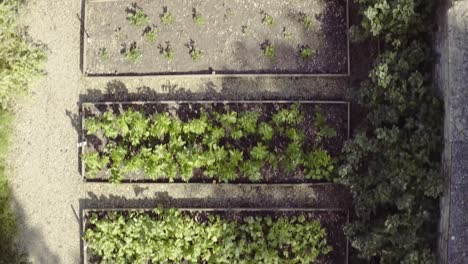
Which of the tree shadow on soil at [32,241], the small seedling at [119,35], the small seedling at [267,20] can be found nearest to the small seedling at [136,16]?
the small seedling at [119,35]

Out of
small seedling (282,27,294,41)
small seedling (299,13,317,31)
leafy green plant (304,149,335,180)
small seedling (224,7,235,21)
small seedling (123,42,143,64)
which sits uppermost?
small seedling (224,7,235,21)

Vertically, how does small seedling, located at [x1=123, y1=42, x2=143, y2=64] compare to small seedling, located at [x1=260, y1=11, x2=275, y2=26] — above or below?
below

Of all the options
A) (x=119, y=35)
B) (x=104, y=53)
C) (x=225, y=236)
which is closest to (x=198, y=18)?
(x=119, y=35)

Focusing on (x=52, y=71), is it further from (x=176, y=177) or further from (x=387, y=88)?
(x=387, y=88)

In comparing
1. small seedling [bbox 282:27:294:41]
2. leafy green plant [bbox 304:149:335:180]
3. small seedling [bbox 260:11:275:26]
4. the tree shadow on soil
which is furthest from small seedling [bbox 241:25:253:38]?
the tree shadow on soil

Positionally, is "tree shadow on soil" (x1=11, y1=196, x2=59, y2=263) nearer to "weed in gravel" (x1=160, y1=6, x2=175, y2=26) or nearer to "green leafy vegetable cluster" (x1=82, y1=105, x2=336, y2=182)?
"green leafy vegetable cluster" (x1=82, y1=105, x2=336, y2=182)

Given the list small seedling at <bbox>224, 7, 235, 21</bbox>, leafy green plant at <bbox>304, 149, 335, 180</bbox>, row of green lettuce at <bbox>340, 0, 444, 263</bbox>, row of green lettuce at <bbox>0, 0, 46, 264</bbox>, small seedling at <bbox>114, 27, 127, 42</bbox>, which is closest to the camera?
row of green lettuce at <bbox>340, 0, 444, 263</bbox>

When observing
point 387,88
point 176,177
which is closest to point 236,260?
point 176,177

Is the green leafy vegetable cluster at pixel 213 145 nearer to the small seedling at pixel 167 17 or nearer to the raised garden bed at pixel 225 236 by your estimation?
the raised garden bed at pixel 225 236
